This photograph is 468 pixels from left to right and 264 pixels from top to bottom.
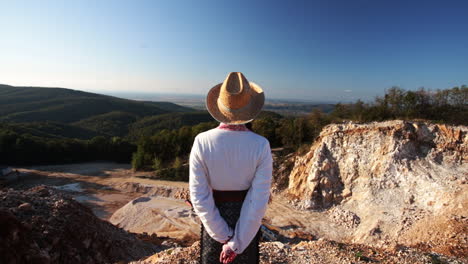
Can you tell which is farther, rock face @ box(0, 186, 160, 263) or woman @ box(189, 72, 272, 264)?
rock face @ box(0, 186, 160, 263)

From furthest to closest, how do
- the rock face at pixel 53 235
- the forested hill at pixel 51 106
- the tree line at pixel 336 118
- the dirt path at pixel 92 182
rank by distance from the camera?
the forested hill at pixel 51 106
the dirt path at pixel 92 182
the tree line at pixel 336 118
the rock face at pixel 53 235

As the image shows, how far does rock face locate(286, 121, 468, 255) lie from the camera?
338 inches

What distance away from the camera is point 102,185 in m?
19.8

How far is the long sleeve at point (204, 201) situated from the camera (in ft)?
5.20

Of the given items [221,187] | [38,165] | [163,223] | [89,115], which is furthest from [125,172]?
[89,115]

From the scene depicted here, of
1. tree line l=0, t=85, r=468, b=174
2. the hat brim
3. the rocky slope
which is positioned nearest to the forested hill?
tree line l=0, t=85, r=468, b=174

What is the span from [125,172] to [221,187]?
25.2 metres

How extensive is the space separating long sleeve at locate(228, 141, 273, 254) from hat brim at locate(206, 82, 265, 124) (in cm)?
27

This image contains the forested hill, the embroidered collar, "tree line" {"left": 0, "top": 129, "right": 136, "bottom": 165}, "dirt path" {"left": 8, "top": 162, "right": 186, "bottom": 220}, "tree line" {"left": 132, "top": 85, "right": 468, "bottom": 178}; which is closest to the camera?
the embroidered collar

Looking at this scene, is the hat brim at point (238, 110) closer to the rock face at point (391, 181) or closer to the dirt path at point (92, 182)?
the rock face at point (391, 181)

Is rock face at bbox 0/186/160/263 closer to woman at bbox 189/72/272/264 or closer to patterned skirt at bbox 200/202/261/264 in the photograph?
patterned skirt at bbox 200/202/261/264

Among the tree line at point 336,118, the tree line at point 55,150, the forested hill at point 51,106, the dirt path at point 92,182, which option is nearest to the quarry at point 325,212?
the dirt path at point 92,182

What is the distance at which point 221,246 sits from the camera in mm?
1740

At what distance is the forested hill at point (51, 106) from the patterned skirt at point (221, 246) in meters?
76.2
